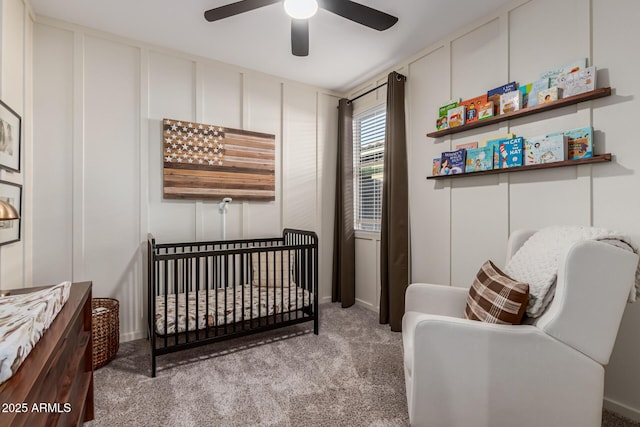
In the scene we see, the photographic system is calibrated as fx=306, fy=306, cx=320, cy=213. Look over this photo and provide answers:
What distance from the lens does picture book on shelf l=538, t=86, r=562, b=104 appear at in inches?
71.2

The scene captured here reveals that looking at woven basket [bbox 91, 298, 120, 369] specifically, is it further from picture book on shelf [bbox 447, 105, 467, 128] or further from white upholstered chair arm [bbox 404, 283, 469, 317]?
picture book on shelf [bbox 447, 105, 467, 128]

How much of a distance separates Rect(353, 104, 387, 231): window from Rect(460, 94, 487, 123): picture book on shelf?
96cm

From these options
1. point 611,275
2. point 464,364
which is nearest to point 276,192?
point 464,364

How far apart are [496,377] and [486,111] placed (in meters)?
1.73

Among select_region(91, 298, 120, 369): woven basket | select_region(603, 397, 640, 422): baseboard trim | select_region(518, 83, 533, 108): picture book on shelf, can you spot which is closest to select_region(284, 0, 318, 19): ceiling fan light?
select_region(518, 83, 533, 108): picture book on shelf

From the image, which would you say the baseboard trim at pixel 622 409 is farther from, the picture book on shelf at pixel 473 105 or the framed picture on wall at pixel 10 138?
the framed picture on wall at pixel 10 138

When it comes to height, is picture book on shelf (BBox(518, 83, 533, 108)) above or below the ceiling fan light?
below

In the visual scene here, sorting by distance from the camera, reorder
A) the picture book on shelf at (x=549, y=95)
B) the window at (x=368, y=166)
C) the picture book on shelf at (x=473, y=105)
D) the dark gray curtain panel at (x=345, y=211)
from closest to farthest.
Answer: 1. the picture book on shelf at (x=549, y=95)
2. the picture book on shelf at (x=473, y=105)
3. the window at (x=368, y=166)
4. the dark gray curtain panel at (x=345, y=211)

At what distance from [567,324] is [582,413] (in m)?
0.36

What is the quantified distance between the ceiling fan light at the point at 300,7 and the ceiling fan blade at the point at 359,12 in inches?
1.8

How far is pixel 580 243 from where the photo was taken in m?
1.22

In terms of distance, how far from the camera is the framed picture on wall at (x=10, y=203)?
69.7 inches

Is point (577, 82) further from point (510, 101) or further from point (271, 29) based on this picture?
point (271, 29)

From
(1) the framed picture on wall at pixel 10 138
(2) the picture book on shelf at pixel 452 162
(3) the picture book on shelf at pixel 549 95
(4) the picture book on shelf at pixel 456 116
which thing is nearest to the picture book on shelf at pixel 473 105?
(4) the picture book on shelf at pixel 456 116
